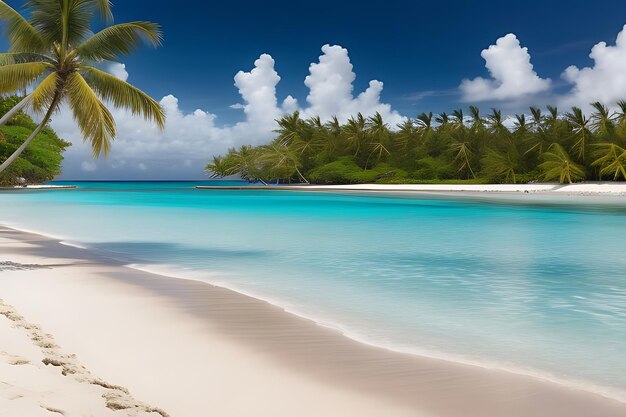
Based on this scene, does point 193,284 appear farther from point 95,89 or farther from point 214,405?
point 95,89

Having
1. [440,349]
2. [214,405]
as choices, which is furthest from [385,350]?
[214,405]

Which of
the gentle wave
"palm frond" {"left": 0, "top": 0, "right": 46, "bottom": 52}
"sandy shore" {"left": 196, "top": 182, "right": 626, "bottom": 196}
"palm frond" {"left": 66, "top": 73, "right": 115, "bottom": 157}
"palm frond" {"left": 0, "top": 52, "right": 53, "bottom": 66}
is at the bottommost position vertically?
the gentle wave

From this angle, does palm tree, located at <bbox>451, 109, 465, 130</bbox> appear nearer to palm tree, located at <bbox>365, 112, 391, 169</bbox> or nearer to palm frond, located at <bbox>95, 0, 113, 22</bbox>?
palm tree, located at <bbox>365, 112, 391, 169</bbox>

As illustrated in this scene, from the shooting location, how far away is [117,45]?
974 cm

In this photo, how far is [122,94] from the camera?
9.45 meters

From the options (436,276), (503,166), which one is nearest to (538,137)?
(503,166)

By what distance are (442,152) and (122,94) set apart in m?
44.0

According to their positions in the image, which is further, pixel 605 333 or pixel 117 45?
pixel 117 45

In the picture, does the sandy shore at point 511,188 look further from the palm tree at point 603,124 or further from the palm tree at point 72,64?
the palm tree at point 72,64

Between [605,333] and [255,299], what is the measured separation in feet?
11.1

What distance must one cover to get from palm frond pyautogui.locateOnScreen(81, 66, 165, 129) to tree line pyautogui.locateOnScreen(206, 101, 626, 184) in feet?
106

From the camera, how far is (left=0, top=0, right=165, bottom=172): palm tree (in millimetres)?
8461

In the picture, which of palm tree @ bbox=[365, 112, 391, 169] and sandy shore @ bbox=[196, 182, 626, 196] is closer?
sandy shore @ bbox=[196, 182, 626, 196]

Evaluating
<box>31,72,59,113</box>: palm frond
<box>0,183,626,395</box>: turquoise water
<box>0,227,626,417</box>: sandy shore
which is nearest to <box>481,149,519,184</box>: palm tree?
<box>0,183,626,395</box>: turquoise water
